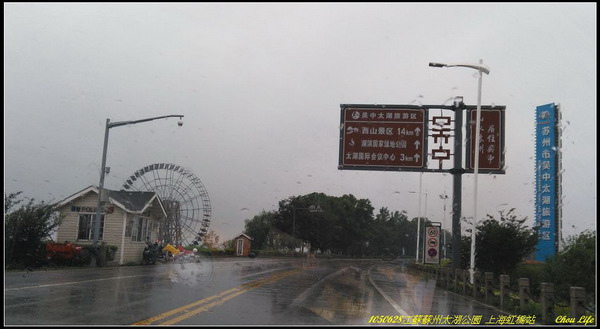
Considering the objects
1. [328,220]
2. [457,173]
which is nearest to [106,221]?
[457,173]

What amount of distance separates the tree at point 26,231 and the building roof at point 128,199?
5.78 meters

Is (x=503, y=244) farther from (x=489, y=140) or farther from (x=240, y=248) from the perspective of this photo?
(x=240, y=248)

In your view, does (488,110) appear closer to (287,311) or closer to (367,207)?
(287,311)

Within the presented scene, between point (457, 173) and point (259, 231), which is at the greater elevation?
point (457, 173)

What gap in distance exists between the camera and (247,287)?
16.2 metres

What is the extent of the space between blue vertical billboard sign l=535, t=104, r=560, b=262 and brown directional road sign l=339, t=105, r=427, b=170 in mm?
8926

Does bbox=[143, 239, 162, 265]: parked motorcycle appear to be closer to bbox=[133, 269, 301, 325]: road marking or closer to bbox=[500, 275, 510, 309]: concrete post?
bbox=[133, 269, 301, 325]: road marking

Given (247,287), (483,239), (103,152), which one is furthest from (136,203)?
(483,239)

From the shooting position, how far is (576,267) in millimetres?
17312

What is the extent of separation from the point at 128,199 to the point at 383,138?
1909 cm

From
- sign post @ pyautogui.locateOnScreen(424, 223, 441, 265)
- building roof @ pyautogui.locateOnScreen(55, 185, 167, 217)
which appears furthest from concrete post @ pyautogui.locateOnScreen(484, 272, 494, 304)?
building roof @ pyautogui.locateOnScreen(55, 185, 167, 217)

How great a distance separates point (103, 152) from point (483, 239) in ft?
59.5

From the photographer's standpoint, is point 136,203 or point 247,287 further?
point 136,203

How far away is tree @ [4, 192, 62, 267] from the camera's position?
21.4 m
